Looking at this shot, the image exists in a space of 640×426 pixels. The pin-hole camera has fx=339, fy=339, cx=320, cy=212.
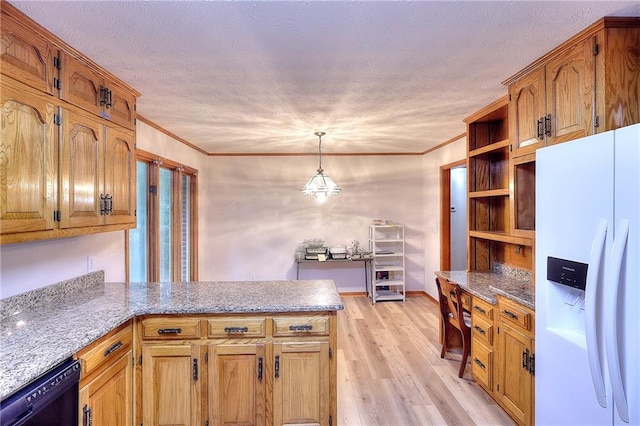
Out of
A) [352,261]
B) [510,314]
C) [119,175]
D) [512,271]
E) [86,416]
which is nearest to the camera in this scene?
[86,416]

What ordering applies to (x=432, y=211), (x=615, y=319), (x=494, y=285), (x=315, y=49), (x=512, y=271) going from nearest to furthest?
(x=615, y=319) → (x=315, y=49) → (x=494, y=285) → (x=512, y=271) → (x=432, y=211)

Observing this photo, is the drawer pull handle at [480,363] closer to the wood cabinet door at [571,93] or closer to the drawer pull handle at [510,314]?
the drawer pull handle at [510,314]

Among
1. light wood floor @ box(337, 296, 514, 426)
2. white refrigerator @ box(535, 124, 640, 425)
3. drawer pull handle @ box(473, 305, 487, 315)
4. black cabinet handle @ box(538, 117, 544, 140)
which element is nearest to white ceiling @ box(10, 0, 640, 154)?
black cabinet handle @ box(538, 117, 544, 140)

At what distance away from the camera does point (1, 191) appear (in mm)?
1507

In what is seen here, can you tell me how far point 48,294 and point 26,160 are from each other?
96 centimetres

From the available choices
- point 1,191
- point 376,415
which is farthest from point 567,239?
point 1,191

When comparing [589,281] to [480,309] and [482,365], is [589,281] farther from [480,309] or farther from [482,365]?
[482,365]

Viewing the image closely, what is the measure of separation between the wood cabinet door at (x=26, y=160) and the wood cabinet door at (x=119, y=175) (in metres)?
0.45

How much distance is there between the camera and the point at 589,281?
1367 millimetres

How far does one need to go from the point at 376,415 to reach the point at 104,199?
241 cm

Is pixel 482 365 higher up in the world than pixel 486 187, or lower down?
lower down

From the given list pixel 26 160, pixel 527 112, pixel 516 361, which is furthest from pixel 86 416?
pixel 527 112

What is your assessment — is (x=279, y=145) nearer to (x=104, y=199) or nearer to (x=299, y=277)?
(x=299, y=277)

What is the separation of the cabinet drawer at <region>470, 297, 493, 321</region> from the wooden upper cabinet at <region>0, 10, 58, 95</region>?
3.12 metres
